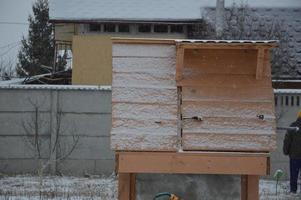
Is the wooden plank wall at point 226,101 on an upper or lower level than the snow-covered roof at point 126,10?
lower

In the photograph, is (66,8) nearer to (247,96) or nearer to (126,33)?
(126,33)

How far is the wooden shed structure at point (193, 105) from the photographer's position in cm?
526

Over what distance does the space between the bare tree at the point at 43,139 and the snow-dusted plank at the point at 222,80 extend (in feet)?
24.6

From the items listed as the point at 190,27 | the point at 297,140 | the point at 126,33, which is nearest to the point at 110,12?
the point at 126,33

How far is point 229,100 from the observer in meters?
5.42

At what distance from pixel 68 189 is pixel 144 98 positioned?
5594mm

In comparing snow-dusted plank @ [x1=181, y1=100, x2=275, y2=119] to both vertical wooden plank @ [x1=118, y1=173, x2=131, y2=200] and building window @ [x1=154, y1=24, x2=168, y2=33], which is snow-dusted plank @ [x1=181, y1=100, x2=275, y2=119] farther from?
building window @ [x1=154, y1=24, x2=168, y2=33]

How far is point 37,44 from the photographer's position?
34.8m

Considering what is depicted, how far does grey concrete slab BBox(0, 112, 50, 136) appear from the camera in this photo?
12719 mm

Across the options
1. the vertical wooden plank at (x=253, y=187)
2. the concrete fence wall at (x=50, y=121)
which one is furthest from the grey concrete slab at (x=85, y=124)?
the vertical wooden plank at (x=253, y=187)

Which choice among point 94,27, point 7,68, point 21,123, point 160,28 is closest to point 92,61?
point 94,27

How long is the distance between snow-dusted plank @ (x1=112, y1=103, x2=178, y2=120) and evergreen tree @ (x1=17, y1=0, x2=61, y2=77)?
1123 inches

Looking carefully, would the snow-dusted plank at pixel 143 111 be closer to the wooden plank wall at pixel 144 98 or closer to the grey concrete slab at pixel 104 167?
the wooden plank wall at pixel 144 98

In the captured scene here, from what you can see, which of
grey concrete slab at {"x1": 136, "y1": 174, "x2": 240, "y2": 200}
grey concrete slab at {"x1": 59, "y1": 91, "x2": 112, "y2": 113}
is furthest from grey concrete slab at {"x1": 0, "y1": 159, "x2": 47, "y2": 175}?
grey concrete slab at {"x1": 136, "y1": 174, "x2": 240, "y2": 200}
